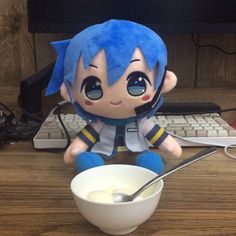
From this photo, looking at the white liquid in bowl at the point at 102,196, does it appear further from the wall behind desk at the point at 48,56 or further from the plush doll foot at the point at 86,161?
the wall behind desk at the point at 48,56

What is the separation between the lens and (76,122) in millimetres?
779

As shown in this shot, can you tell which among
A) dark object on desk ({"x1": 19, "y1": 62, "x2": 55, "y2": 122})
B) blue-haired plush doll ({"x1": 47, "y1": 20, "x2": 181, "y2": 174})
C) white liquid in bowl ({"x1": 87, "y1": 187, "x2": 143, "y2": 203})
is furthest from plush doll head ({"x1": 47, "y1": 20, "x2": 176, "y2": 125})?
dark object on desk ({"x1": 19, "y1": 62, "x2": 55, "y2": 122})

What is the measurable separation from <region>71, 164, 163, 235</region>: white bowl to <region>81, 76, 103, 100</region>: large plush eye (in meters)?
0.10

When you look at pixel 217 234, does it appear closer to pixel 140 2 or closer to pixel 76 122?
pixel 76 122

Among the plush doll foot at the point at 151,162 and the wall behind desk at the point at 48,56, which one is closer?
the plush doll foot at the point at 151,162

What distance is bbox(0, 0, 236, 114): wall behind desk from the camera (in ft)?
3.12

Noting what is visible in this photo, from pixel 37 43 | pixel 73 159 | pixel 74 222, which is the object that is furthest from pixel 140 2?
pixel 74 222

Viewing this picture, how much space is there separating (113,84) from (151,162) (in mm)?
131

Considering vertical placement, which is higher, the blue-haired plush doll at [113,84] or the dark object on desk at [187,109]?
the blue-haired plush doll at [113,84]

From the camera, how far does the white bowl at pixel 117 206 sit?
1.36 ft

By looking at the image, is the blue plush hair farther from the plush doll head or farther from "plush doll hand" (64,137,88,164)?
"plush doll hand" (64,137,88,164)

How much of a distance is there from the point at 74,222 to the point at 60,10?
1.74 feet

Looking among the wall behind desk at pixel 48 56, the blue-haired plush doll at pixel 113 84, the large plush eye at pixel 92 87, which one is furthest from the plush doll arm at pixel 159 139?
the wall behind desk at pixel 48 56

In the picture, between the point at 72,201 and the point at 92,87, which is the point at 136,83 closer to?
the point at 92,87
